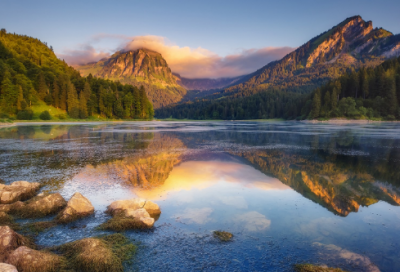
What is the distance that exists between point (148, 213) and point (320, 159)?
1815 centimetres

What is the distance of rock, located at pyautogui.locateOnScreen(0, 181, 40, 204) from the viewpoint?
1003 centimetres

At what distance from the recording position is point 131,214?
28.7ft

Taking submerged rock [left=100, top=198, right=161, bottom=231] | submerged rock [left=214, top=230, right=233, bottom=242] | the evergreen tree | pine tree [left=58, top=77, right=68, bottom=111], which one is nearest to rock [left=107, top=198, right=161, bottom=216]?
submerged rock [left=100, top=198, right=161, bottom=231]

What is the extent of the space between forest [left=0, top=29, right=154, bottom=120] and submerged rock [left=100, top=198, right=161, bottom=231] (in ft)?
346

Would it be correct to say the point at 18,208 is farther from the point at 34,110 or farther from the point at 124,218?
the point at 34,110

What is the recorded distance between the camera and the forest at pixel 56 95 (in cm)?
9557

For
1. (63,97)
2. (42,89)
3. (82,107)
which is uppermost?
(42,89)

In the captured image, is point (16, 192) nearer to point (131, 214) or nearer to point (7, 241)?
point (7, 241)

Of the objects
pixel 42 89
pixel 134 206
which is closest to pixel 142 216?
pixel 134 206

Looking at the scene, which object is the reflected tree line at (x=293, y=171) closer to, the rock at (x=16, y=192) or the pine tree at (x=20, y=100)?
the rock at (x=16, y=192)

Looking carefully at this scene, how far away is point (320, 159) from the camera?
21.1 m

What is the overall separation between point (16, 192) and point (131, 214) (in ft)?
20.0

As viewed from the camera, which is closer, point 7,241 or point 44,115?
point 7,241

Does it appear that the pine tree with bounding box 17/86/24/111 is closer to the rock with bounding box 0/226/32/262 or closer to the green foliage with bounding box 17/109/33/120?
the green foliage with bounding box 17/109/33/120
